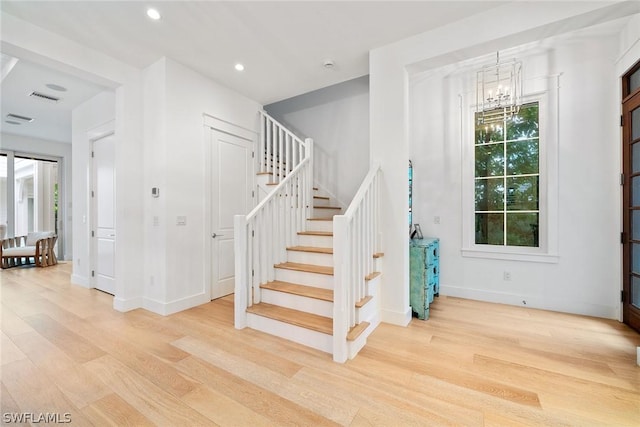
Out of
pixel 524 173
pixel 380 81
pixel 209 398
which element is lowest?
pixel 209 398

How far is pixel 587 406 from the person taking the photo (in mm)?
1578

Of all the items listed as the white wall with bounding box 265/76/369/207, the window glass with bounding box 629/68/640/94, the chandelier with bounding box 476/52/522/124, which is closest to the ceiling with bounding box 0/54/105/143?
the white wall with bounding box 265/76/369/207

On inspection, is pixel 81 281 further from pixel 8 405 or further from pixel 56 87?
pixel 8 405

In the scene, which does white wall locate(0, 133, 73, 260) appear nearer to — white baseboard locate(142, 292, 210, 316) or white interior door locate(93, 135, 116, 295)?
white interior door locate(93, 135, 116, 295)

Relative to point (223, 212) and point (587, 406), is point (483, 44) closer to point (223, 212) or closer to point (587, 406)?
point (587, 406)

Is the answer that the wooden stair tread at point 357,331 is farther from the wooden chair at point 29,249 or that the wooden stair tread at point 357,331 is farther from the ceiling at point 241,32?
the wooden chair at point 29,249

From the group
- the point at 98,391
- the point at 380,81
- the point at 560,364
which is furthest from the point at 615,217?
the point at 98,391

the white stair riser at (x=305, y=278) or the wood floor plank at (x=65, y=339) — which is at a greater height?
the white stair riser at (x=305, y=278)

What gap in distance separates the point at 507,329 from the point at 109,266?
16.7 ft

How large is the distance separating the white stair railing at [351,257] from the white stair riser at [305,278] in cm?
41

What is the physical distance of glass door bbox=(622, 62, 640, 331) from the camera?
254 cm

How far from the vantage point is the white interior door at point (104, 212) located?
380 cm

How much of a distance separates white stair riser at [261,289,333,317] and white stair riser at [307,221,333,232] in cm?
111

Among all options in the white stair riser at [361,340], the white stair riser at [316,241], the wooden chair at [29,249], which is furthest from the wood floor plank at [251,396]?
the wooden chair at [29,249]
